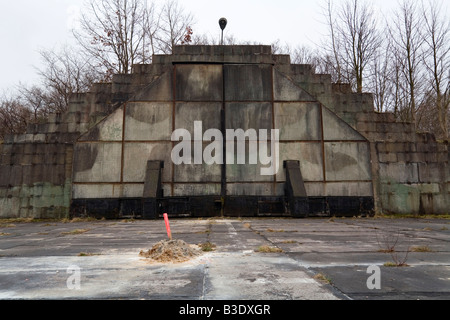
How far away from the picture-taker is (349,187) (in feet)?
42.6

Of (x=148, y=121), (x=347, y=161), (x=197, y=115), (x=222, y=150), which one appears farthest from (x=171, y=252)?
(x=347, y=161)

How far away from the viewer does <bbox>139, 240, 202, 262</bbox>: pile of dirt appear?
167 inches

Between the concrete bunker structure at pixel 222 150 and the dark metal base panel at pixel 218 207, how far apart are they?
4 cm

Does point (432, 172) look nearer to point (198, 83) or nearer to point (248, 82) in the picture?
point (248, 82)

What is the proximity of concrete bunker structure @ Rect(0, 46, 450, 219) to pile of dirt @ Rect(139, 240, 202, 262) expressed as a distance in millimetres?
7649

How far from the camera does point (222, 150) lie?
13016 mm

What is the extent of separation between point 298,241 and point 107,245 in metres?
3.80

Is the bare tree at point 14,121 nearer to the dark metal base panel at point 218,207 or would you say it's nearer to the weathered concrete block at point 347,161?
the dark metal base panel at point 218,207

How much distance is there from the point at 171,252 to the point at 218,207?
8.36 metres

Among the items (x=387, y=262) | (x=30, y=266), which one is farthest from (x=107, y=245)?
(x=387, y=262)

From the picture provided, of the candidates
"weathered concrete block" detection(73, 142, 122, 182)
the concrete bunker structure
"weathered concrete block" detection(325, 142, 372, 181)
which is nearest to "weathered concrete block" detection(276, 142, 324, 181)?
the concrete bunker structure

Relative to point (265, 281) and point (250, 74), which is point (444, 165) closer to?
point (250, 74)

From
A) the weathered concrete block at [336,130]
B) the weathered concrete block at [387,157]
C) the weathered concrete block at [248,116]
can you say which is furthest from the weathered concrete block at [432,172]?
the weathered concrete block at [248,116]

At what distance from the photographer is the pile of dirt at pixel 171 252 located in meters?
4.25
